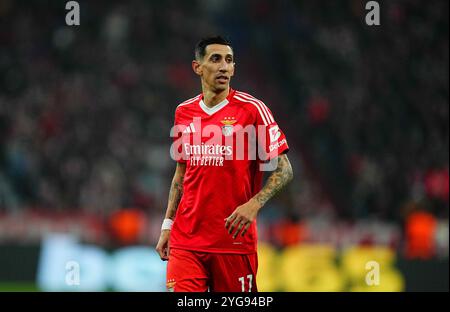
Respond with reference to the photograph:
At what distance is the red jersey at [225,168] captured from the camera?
20.4ft

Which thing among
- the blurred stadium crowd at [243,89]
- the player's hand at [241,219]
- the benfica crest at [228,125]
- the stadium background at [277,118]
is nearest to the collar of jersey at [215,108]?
the benfica crest at [228,125]

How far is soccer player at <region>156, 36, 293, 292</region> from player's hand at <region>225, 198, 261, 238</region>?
7.7 inches

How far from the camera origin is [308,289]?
40.5ft

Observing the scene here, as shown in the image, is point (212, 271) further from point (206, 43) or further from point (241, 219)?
point (206, 43)

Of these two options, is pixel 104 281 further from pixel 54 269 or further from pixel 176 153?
pixel 176 153

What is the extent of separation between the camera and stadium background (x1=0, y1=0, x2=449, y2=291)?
12.8 metres

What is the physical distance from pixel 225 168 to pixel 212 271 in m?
0.69

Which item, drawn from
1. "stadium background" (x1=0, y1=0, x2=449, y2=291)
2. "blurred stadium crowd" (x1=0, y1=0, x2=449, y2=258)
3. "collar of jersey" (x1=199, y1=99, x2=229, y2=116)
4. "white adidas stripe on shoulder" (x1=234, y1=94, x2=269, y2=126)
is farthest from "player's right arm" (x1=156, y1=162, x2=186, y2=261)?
"blurred stadium crowd" (x1=0, y1=0, x2=449, y2=258)

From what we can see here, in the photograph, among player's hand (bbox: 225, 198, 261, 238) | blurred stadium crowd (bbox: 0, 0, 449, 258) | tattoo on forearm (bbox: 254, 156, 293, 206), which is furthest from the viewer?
blurred stadium crowd (bbox: 0, 0, 449, 258)

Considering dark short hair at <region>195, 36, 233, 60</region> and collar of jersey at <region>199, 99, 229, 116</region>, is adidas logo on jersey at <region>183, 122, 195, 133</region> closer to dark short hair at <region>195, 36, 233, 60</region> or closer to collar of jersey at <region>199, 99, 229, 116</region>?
collar of jersey at <region>199, 99, 229, 116</region>

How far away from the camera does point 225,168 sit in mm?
6227

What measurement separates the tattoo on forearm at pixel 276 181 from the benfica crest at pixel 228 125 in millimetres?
383

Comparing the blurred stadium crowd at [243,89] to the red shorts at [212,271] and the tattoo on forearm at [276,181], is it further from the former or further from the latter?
the tattoo on forearm at [276,181]

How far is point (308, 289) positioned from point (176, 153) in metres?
6.19
